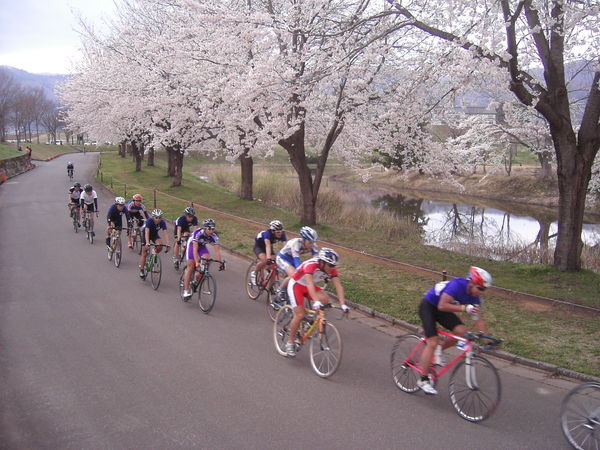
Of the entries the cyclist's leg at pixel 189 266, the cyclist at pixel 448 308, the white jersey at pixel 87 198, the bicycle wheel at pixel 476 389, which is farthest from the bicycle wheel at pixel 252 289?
the white jersey at pixel 87 198

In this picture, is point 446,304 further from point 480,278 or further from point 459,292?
point 480,278

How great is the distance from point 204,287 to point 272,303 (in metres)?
1.43

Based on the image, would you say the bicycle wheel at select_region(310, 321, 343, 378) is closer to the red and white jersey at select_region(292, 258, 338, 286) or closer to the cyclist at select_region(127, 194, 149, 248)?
the red and white jersey at select_region(292, 258, 338, 286)

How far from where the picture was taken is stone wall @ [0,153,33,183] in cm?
4074

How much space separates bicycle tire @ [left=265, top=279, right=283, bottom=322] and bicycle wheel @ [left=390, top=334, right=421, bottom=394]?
3.09 meters

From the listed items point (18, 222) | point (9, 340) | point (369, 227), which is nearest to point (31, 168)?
point (18, 222)

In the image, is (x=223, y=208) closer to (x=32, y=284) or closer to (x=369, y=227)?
(x=369, y=227)

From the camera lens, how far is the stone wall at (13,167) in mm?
40737

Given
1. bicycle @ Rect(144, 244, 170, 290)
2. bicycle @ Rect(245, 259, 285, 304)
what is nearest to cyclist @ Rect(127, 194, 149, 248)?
bicycle @ Rect(144, 244, 170, 290)

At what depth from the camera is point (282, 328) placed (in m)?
8.05

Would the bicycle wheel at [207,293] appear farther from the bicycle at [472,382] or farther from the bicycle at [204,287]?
the bicycle at [472,382]

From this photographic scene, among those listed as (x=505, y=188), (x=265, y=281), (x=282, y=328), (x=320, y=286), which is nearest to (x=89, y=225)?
(x=265, y=281)

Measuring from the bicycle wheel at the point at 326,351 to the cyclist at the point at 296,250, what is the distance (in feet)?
4.45

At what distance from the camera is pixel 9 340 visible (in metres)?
8.43
